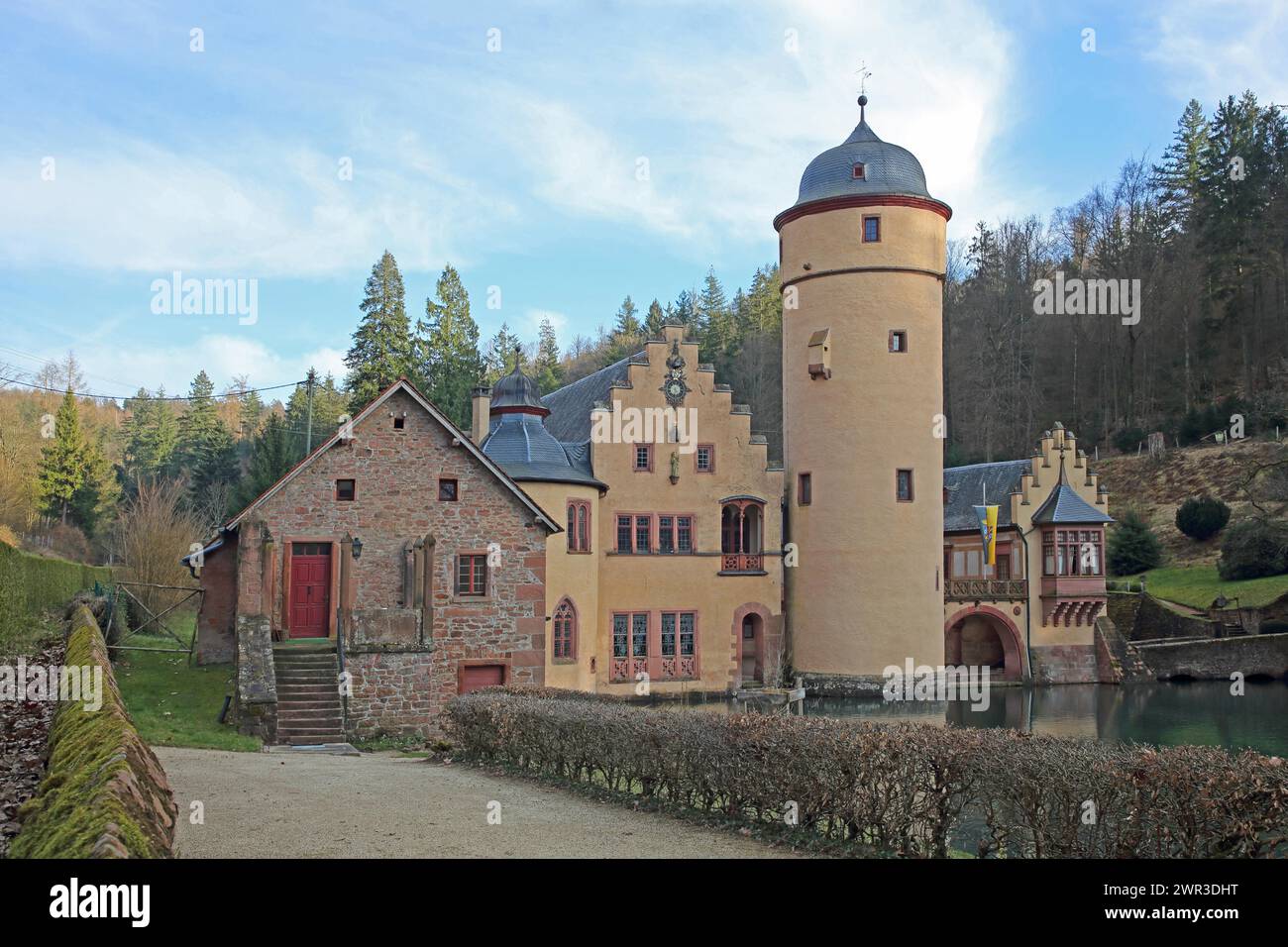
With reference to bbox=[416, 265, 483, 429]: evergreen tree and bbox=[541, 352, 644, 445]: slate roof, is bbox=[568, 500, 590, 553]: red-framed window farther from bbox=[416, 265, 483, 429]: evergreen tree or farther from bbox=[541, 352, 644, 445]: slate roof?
bbox=[416, 265, 483, 429]: evergreen tree

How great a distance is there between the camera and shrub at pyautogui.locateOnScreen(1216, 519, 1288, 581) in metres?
44.4

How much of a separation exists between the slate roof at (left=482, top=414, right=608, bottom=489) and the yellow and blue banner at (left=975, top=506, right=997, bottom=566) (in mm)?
16543

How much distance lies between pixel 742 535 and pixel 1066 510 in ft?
50.6

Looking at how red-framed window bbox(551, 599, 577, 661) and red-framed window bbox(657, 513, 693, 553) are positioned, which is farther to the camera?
red-framed window bbox(657, 513, 693, 553)

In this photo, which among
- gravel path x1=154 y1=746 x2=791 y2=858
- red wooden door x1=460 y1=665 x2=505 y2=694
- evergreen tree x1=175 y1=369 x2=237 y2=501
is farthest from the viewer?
evergreen tree x1=175 y1=369 x2=237 y2=501

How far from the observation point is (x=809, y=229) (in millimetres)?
34750

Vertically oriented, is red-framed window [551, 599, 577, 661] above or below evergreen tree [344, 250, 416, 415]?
below

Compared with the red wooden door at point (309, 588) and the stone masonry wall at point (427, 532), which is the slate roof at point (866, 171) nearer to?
the stone masonry wall at point (427, 532)

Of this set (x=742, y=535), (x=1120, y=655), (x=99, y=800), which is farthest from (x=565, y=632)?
(x=99, y=800)

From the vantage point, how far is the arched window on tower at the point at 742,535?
34.7m

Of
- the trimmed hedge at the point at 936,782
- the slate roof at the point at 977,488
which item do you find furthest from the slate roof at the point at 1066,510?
the trimmed hedge at the point at 936,782

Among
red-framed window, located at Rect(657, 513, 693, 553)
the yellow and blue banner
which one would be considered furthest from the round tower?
the yellow and blue banner
